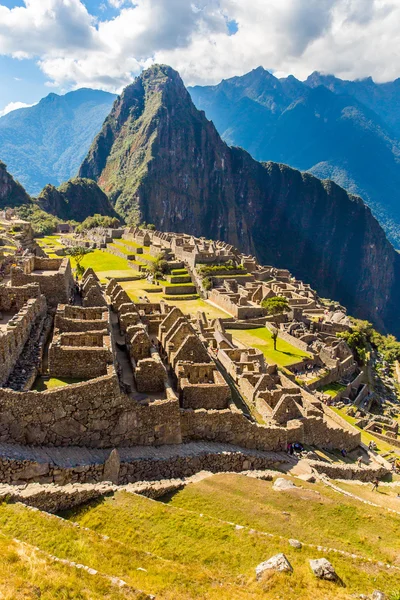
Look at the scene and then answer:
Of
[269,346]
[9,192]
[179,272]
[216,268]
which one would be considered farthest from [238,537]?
[9,192]

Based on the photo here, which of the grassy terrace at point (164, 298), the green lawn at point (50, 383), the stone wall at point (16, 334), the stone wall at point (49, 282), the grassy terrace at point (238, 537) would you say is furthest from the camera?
the grassy terrace at point (164, 298)

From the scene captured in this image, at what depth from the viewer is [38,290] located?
22.2 m

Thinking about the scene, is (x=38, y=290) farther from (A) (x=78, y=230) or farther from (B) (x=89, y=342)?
(A) (x=78, y=230)

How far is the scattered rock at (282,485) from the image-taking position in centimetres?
1698

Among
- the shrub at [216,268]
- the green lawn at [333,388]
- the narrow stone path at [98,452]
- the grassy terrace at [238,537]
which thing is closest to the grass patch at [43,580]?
the grassy terrace at [238,537]

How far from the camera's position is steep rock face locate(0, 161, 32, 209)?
145 metres

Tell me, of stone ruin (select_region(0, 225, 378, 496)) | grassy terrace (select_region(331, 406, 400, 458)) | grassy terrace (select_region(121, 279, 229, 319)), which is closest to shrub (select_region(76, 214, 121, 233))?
grassy terrace (select_region(121, 279, 229, 319))

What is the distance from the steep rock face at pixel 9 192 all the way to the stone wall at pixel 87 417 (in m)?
140

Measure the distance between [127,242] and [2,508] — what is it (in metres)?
99.4

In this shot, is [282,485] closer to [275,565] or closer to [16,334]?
[275,565]

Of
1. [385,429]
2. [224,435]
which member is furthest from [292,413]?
[385,429]

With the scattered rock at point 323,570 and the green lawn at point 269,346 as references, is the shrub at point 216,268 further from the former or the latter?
the scattered rock at point 323,570

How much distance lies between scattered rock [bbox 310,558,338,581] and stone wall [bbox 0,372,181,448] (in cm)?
760

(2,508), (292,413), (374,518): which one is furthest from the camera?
(292,413)
